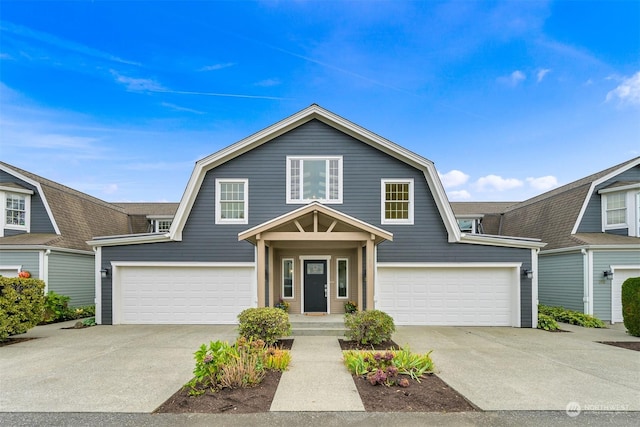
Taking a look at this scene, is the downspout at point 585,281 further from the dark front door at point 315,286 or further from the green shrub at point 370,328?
the dark front door at point 315,286

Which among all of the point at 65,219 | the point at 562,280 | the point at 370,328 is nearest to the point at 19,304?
the point at 65,219

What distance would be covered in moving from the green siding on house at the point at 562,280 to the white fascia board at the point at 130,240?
14758mm

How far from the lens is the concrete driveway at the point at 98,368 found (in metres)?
4.68

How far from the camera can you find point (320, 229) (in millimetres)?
11062

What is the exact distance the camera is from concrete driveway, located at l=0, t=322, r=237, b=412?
4680 mm

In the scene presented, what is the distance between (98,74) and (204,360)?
49.8ft

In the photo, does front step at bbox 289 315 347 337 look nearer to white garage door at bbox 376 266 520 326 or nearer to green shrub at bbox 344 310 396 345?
green shrub at bbox 344 310 396 345

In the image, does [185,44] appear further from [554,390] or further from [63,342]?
[554,390]

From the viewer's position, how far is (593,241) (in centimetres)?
1203

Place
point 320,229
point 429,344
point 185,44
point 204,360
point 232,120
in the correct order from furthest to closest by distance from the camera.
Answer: point 232,120, point 185,44, point 320,229, point 429,344, point 204,360

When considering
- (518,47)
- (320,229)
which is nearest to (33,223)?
(320,229)

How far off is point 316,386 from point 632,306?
990cm

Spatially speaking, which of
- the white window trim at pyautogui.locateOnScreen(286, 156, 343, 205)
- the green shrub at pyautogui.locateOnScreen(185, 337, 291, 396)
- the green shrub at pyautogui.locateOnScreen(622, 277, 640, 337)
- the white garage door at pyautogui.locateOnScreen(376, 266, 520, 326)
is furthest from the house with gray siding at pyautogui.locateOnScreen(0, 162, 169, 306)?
the green shrub at pyautogui.locateOnScreen(622, 277, 640, 337)
